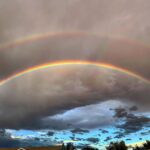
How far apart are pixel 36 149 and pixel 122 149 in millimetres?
63543

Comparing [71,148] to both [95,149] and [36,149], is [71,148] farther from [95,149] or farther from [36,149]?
[95,149]

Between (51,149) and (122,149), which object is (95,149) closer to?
(122,149)

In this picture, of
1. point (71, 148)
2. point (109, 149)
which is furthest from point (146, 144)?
point (71, 148)

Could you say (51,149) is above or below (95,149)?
below

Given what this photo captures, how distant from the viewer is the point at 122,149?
14675 cm

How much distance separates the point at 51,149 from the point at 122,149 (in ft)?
201

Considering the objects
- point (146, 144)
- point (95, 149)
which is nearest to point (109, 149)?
point (95, 149)

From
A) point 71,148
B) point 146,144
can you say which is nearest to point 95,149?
point 146,144

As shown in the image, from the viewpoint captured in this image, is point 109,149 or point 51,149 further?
point 109,149

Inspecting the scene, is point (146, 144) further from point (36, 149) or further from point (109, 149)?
point (36, 149)

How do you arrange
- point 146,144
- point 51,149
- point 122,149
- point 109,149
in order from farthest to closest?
point 146,144
point 109,149
point 122,149
point 51,149

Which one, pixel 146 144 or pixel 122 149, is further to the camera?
pixel 146 144

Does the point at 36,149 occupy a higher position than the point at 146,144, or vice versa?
the point at 146,144

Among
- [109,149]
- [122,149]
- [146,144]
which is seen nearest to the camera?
[122,149]
